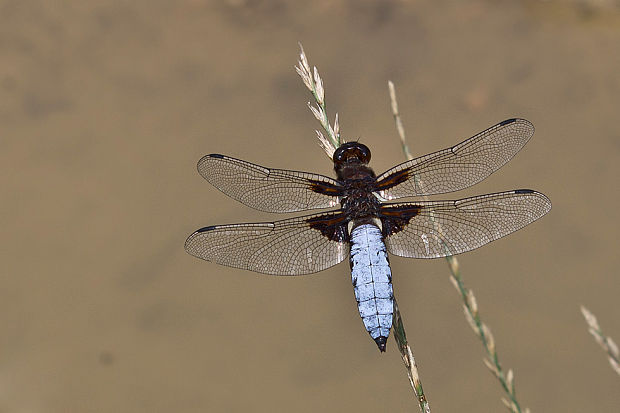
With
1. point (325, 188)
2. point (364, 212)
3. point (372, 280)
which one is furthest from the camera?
point (325, 188)

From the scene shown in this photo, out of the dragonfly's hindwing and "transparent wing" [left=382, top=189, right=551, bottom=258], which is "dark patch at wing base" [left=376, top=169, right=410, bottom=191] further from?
the dragonfly's hindwing

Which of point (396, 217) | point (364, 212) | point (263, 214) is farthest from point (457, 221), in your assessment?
point (263, 214)

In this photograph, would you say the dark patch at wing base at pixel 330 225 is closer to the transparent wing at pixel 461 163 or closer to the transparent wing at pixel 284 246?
the transparent wing at pixel 284 246

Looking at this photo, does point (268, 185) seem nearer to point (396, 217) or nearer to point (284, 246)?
point (284, 246)

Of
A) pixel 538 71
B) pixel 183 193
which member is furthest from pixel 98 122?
pixel 538 71

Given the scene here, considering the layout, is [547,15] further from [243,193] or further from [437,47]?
[243,193]

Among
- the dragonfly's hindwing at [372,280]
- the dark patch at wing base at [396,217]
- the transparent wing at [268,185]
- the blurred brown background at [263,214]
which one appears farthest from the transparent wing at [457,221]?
the blurred brown background at [263,214]
